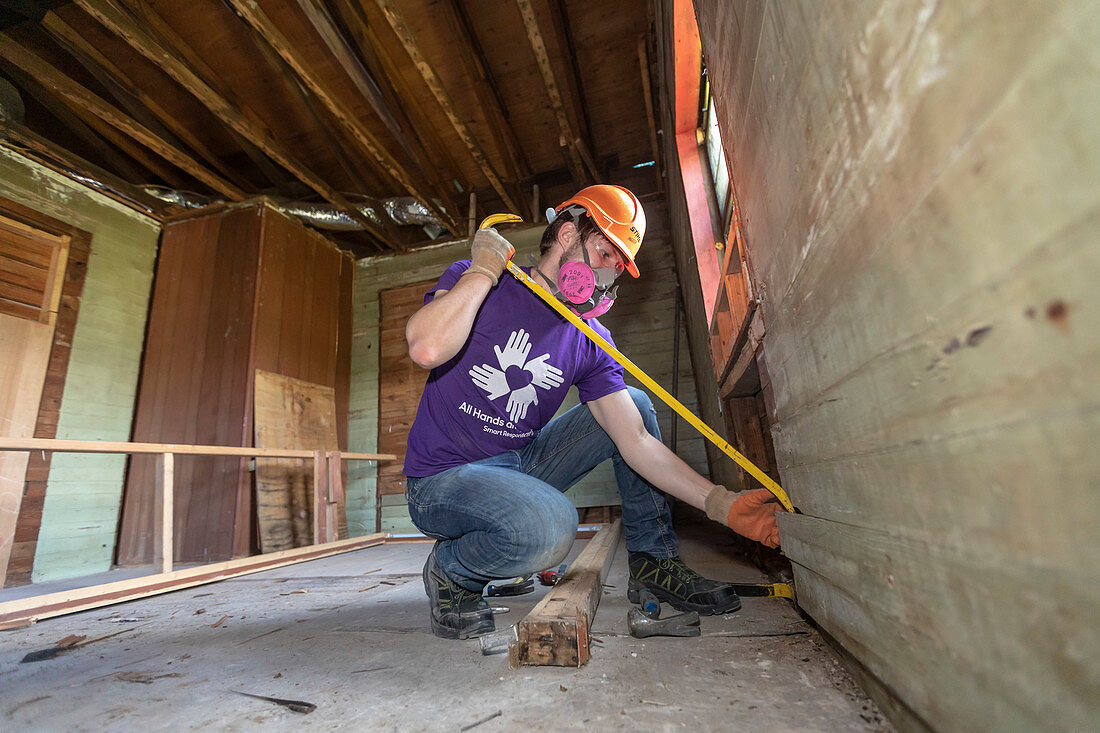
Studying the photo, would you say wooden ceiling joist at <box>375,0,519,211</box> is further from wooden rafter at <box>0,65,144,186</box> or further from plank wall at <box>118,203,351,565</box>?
wooden rafter at <box>0,65,144,186</box>

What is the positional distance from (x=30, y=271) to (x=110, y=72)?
1.54 metres

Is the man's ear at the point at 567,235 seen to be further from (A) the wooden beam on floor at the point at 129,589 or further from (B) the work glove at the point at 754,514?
(A) the wooden beam on floor at the point at 129,589

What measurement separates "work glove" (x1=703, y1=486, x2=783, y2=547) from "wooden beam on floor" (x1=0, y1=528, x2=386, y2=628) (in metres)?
2.43

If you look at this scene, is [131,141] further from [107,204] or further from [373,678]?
[373,678]

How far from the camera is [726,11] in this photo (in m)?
1.12

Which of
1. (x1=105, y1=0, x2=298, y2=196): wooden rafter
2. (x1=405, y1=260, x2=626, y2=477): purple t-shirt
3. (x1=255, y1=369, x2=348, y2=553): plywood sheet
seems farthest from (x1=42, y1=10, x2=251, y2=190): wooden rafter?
(x1=405, y1=260, x2=626, y2=477): purple t-shirt

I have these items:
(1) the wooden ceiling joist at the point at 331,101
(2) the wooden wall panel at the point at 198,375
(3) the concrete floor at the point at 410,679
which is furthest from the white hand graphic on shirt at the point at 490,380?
(2) the wooden wall panel at the point at 198,375

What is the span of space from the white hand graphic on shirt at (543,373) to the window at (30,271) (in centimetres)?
410

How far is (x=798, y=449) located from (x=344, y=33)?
3650mm

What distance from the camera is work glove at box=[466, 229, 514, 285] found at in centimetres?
146

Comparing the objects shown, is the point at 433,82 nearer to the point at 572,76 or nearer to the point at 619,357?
the point at 572,76

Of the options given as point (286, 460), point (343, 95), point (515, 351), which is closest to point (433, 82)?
point (343, 95)

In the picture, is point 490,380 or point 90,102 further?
point 90,102

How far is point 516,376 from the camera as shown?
Answer: 5.21 ft
